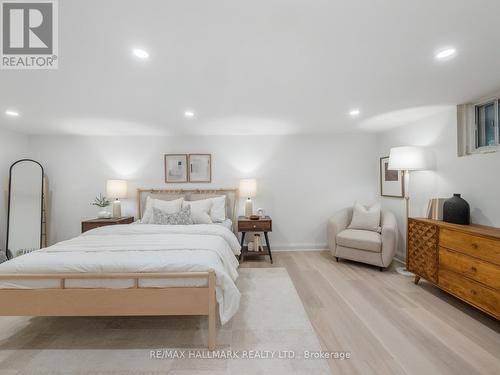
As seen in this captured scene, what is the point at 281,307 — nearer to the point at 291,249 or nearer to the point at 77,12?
the point at 291,249

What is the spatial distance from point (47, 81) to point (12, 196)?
122 inches

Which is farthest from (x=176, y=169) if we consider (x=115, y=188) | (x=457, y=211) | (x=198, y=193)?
(x=457, y=211)

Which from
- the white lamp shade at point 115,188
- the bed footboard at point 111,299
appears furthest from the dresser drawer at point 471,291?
the white lamp shade at point 115,188

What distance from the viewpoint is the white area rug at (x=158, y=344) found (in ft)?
5.47

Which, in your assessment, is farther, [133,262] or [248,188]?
[248,188]

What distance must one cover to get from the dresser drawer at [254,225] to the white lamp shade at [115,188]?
7.43ft

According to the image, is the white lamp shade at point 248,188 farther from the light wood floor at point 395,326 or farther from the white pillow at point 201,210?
the light wood floor at point 395,326

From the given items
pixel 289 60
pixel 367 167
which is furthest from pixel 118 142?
pixel 367 167

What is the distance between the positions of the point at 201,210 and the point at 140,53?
95.0 inches

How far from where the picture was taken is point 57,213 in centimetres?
443

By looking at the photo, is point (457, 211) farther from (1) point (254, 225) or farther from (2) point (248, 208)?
(2) point (248, 208)

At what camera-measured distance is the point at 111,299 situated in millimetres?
1837

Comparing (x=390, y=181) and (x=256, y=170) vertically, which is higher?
(x=256, y=170)

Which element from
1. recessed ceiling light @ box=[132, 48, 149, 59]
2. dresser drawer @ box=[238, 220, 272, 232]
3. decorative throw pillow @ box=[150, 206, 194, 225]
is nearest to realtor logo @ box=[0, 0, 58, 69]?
recessed ceiling light @ box=[132, 48, 149, 59]
